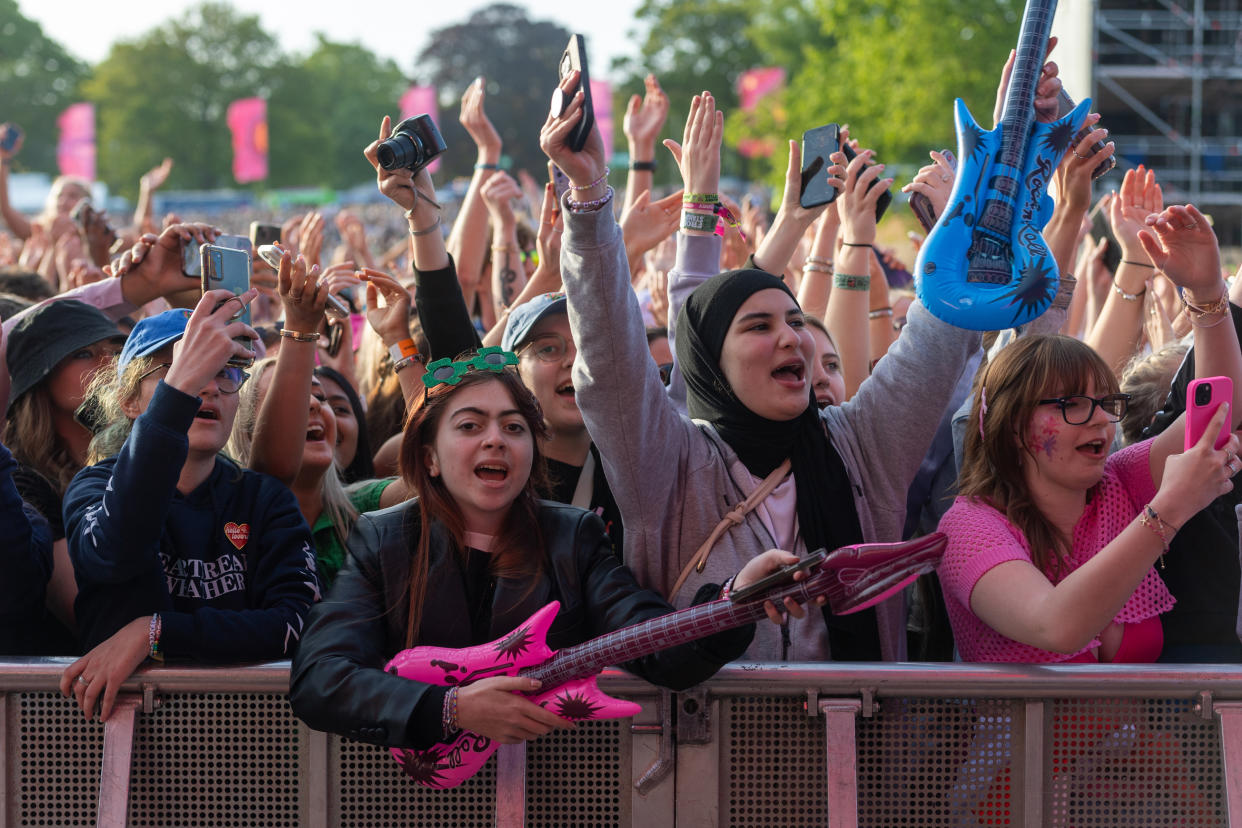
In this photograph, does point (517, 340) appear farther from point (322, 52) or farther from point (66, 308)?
point (322, 52)

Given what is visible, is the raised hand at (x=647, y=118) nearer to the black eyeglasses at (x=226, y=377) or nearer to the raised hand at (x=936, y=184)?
the raised hand at (x=936, y=184)

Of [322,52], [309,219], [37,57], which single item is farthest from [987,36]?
[322,52]

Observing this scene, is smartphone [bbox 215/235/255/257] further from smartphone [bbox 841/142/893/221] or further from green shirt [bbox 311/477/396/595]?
smartphone [bbox 841/142/893/221]

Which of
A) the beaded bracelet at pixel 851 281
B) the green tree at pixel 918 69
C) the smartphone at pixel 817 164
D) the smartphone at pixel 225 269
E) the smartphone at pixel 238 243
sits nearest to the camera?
the smartphone at pixel 225 269

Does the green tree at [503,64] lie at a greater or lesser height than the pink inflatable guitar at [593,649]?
greater

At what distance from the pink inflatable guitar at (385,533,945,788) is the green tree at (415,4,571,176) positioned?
170 feet

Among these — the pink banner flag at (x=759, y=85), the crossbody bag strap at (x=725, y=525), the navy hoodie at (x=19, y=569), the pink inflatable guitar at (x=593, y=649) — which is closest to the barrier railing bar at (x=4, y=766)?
the navy hoodie at (x=19, y=569)

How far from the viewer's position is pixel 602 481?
10.4 ft

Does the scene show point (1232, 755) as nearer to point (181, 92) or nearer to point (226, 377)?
point (226, 377)

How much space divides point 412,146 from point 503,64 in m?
58.8

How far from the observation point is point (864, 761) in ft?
7.73

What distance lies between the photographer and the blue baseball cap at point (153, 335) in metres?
2.87

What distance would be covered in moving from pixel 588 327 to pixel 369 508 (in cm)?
117

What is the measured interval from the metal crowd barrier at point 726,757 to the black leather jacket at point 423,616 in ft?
0.36
